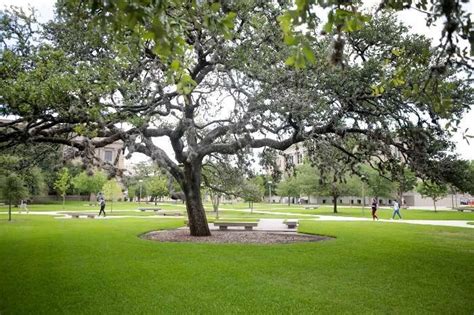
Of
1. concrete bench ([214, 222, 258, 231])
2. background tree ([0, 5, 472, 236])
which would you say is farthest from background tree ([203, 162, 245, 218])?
background tree ([0, 5, 472, 236])

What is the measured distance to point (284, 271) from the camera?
10.2m

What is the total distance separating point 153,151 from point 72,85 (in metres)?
6.55

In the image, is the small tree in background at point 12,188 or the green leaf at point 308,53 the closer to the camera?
the green leaf at point 308,53

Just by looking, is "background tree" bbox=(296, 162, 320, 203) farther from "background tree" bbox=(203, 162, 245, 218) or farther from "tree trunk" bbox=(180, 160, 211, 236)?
"tree trunk" bbox=(180, 160, 211, 236)

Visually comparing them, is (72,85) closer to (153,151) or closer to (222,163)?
(153,151)

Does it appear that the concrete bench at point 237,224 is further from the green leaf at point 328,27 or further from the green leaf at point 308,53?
the green leaf at point 308,53

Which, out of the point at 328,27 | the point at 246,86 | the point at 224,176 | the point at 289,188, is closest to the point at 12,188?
the point at 224,176

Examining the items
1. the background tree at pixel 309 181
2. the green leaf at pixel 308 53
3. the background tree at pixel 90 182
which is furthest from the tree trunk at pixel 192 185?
the background tree at pixel 90 182

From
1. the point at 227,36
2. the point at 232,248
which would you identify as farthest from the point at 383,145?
the point at 227,36

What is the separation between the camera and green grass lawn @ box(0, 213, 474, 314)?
7.14 m

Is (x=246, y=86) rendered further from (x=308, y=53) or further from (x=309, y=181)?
(x=309, y=181)

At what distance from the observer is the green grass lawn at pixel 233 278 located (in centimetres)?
714

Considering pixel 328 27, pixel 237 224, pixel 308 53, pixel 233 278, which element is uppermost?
pixel 328 27

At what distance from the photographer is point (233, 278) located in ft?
30.6
